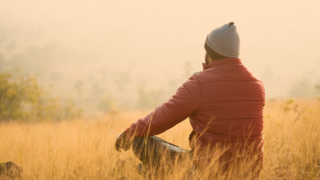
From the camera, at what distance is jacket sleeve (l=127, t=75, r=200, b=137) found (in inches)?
65.6

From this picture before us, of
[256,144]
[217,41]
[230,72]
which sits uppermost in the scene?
[217,41]

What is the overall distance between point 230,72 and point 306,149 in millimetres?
1542

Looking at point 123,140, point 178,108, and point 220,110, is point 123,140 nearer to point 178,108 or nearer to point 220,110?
point 178,108

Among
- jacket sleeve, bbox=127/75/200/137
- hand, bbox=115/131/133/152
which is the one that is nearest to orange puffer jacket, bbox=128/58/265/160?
jacket sleeve, bbox=127/75/200/137

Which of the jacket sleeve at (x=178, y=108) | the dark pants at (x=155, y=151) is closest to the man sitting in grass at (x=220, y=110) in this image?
the jacket sleeve at (x=178, y=108)

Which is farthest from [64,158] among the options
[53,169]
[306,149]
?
[306,149]

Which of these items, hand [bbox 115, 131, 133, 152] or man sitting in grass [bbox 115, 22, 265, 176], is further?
hand [bbox 115, 131, 133, 152]

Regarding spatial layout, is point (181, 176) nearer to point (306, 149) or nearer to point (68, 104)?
point (306, 149)

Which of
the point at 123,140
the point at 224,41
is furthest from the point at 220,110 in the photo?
the point at 123,140

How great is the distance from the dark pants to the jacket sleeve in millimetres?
278

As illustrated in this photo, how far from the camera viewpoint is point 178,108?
1681mm

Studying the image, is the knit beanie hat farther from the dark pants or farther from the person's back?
the dark pants

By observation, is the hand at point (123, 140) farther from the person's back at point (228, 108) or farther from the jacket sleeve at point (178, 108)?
the person's back at point (228, 108)

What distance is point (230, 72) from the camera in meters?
1.73
